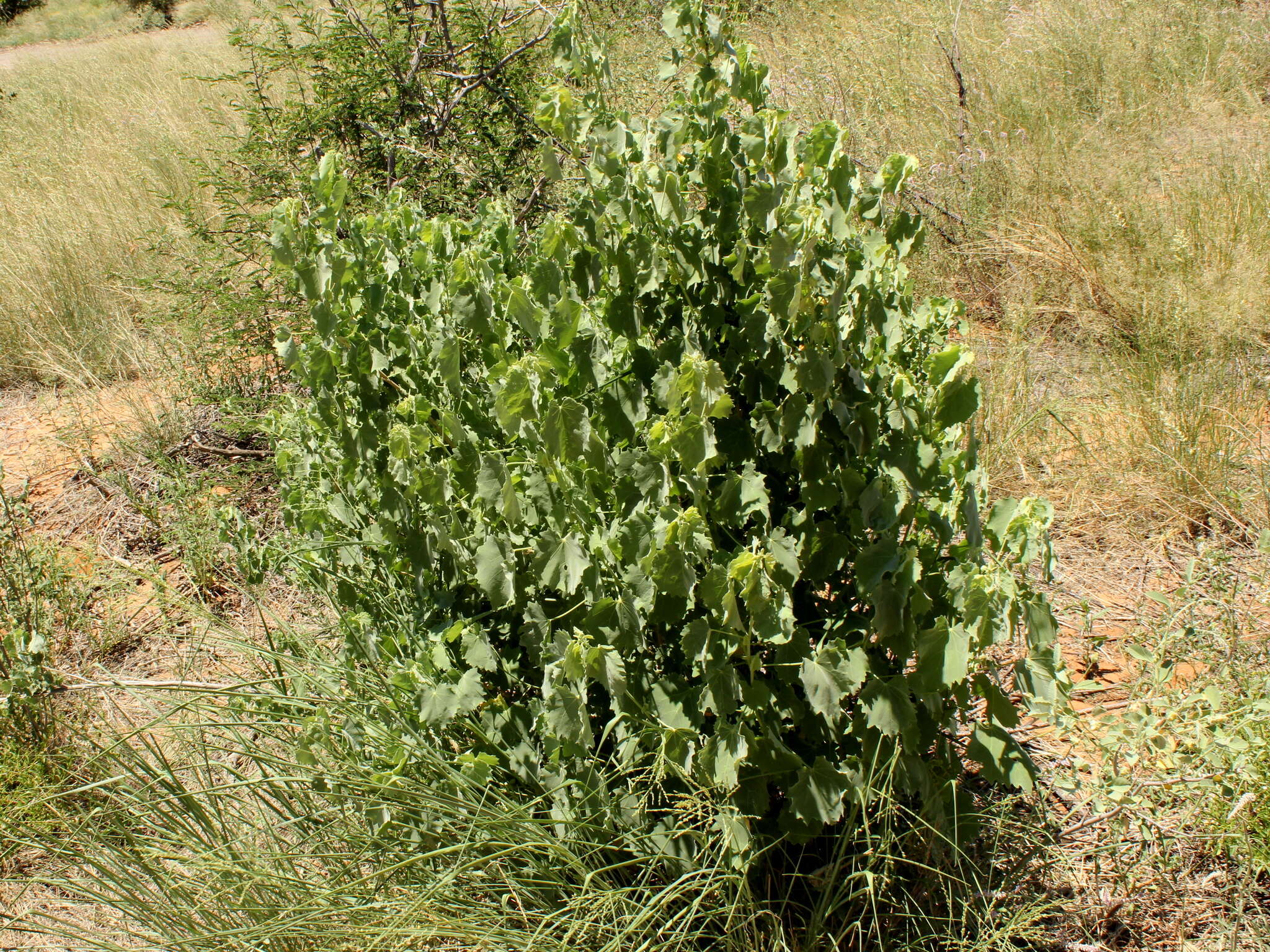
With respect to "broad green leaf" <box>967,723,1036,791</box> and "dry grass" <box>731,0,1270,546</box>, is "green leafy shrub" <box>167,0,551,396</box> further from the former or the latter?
"broad green leaf" <box>967,723,1036,791</box>

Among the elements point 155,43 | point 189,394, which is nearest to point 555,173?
point 189,394

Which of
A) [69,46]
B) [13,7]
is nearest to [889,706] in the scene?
[69,46]

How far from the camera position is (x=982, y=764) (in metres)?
1.68

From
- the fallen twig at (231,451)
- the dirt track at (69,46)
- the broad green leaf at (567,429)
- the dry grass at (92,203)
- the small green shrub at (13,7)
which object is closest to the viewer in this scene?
the broad green leaf at (567,429)

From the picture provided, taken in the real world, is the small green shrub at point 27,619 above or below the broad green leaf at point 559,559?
below

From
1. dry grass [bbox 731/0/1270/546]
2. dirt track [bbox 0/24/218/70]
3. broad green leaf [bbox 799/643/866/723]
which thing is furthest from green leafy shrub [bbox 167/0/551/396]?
dirt track [bbox 0/24/218/70]

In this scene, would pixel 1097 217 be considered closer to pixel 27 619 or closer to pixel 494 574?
pixel 494 574

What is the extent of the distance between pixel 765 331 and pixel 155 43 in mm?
15895

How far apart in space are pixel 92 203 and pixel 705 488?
258 inches

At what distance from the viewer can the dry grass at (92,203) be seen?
16.8 ft

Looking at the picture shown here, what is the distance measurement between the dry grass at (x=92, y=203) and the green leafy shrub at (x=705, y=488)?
3445 millimetres

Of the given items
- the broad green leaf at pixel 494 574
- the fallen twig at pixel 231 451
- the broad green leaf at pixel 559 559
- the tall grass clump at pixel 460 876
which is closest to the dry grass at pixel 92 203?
the fallen twig at pixel 231 451

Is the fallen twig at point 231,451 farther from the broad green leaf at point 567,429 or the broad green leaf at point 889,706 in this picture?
the broad green leaf at point 889,706

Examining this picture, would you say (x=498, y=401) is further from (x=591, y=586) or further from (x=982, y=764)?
(x=982, y=764)
